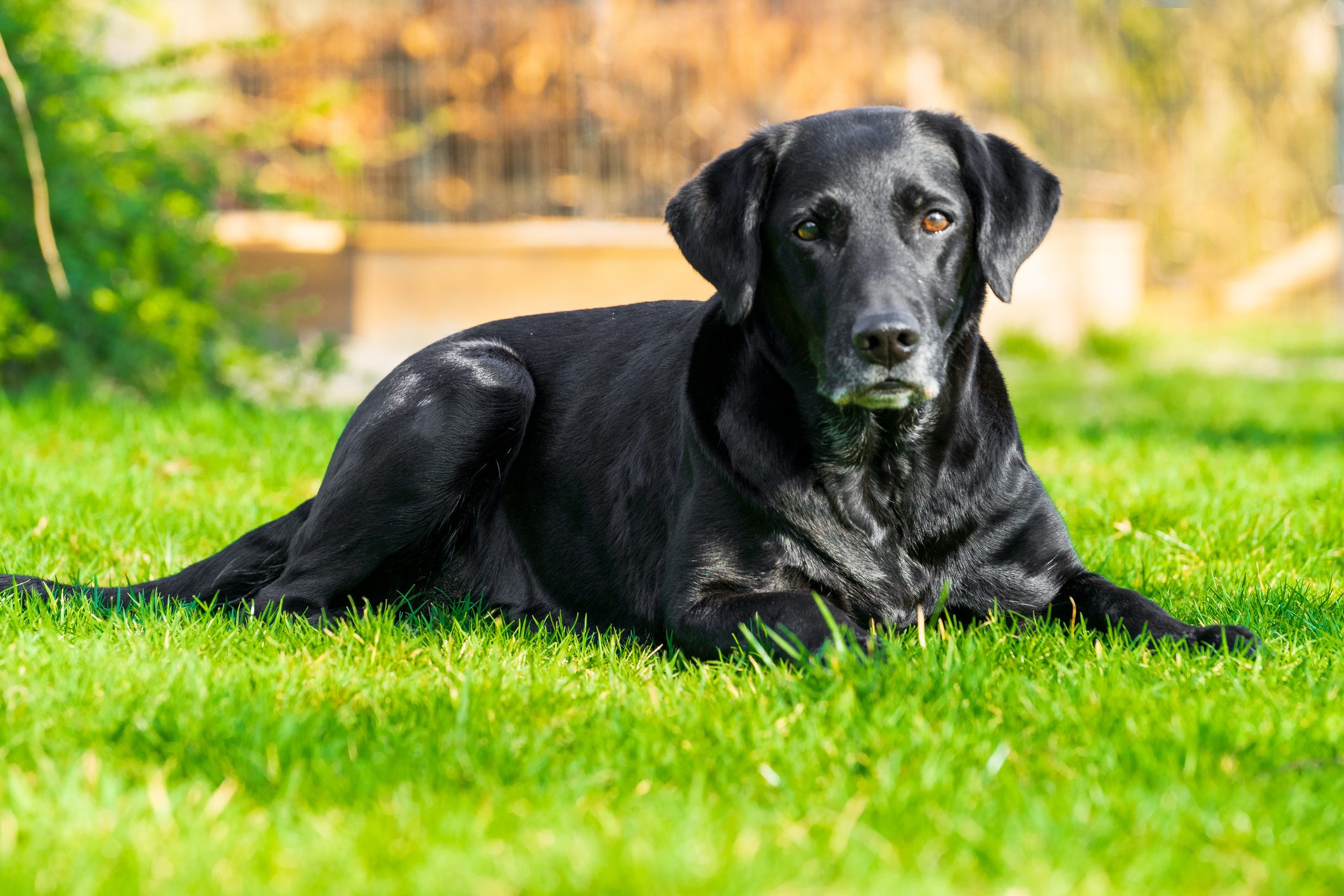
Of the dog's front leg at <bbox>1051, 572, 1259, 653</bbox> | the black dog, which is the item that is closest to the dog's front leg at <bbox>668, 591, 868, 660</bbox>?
the black dog

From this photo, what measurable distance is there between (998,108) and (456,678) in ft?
34.3

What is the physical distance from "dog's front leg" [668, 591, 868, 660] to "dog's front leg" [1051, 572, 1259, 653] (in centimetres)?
54

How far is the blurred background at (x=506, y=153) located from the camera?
719 cm

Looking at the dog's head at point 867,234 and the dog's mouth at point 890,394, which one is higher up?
the dog's head at point 867,234

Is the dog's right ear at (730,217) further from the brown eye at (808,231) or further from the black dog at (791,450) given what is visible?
the brown eye at (808,231)

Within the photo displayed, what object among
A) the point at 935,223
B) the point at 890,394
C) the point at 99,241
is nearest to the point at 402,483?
the point at 890,394

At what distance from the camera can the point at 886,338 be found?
113 inches

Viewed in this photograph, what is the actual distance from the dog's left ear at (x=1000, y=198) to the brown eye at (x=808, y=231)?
0.40m

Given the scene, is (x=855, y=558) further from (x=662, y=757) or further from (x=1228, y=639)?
(x=662, y=757)

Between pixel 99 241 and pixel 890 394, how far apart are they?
546cm

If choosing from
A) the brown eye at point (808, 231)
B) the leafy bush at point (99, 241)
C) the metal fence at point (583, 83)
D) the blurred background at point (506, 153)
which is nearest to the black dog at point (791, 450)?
the brown eye at point (808, 231)

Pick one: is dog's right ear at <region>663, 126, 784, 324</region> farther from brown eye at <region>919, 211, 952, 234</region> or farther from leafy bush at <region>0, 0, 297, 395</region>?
leafy bush at <region>0, 0, 297, 395</region>

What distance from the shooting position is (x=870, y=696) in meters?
2.55

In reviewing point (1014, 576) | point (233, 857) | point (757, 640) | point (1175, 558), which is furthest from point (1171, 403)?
point (233, 857)
